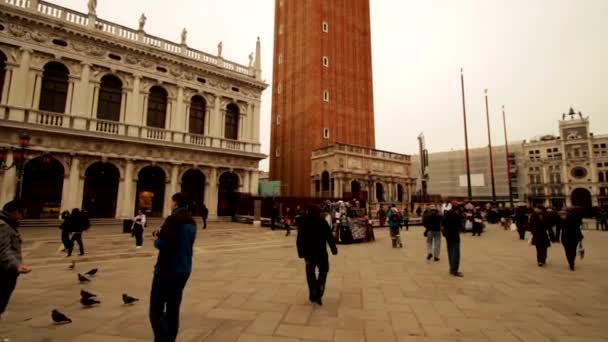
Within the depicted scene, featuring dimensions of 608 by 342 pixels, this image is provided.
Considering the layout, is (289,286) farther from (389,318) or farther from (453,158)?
(453,158)

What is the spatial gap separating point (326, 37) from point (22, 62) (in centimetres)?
3126

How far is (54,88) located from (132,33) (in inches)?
268

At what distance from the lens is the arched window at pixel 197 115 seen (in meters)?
24.0

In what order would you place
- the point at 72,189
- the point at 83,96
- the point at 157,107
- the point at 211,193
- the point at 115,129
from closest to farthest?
the point at 72,189
the point at 83,96
the point at 115,129
the point at 157,107
the point at 211,193

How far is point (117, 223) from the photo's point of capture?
19109mm

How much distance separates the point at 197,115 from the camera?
2431 cm

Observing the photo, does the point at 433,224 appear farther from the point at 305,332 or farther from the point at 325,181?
the point at 325,181

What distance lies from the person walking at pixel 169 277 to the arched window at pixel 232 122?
23.6 m

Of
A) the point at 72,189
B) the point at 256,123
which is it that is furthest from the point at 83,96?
the point at 256,123

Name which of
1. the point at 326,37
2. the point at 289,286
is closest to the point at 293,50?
the point at 326,37

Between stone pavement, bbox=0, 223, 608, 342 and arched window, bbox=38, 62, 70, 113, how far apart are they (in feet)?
48.6

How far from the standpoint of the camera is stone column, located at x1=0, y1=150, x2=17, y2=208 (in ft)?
52.7

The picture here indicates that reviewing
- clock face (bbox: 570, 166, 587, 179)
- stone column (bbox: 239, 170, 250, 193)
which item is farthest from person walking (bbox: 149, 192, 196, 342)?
clock face (bbox: 570, 166, 587, 179)

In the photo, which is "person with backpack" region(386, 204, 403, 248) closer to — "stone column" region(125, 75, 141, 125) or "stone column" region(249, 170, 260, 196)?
"stone column" region(249, 170, 260, 196)
